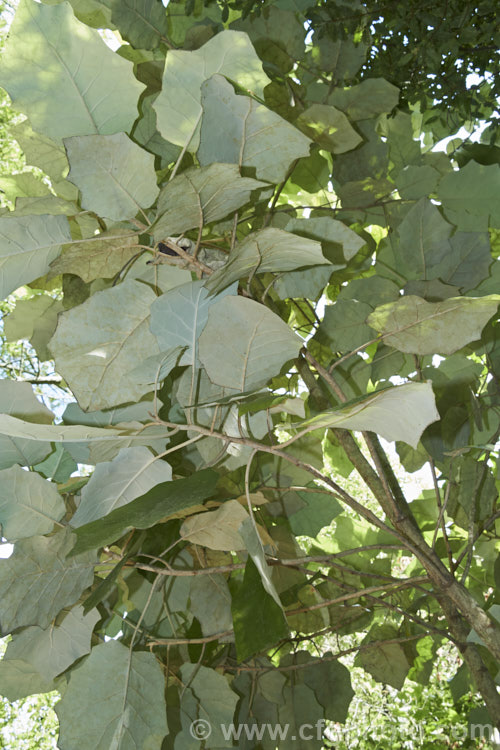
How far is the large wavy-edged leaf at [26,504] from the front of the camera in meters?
0.33

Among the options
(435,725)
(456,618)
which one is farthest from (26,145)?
(435,725)

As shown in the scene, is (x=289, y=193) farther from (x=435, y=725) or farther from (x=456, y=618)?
(x=435, y=725)

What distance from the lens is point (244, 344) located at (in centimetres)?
24

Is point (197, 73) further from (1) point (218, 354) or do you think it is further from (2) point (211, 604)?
(2) point (211, 604)

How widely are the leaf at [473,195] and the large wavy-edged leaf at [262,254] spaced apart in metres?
0.22

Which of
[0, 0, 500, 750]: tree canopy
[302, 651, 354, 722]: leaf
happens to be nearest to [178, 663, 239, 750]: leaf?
[0, 0, 500, 750]: tree canopy

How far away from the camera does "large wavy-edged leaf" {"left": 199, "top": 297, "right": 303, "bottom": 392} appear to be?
23cm

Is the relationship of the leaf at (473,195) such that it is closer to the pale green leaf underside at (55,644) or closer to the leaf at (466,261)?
the leaf at (466,261)

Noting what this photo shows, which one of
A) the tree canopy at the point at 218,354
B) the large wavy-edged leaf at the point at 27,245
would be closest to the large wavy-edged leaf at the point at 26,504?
the tree canopy at the point at 218,354

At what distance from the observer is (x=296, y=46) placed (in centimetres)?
47

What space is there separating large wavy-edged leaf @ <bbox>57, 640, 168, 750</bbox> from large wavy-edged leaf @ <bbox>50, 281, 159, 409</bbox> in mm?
159

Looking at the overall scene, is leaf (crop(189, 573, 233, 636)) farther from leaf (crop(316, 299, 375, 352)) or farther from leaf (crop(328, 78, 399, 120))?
leaf (crop(328, 78, 399, 120))

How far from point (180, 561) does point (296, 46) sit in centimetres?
41

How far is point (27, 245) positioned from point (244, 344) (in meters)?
0.11
